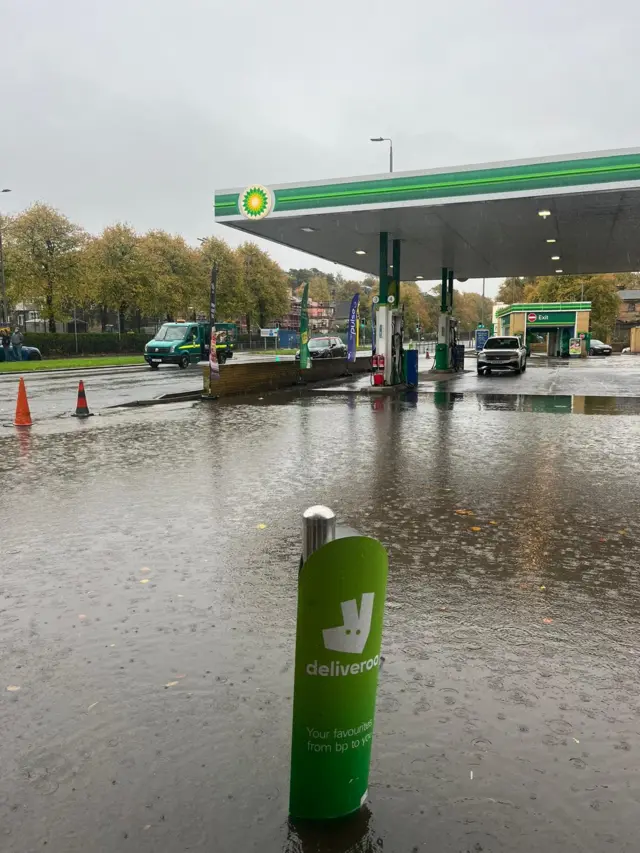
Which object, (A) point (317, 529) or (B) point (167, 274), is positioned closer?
(A) point (317, 529)

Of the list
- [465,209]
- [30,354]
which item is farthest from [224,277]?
[465,209]

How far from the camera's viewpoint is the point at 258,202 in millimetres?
18672

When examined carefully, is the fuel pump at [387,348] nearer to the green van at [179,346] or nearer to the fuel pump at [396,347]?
the fuel pump at [396,347]

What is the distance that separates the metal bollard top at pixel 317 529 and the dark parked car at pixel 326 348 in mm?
Answer: 39870

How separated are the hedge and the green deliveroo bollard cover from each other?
161 ft

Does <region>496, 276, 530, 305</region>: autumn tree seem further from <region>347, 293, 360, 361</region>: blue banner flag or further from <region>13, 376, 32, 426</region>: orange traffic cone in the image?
<region>13, 376, 32, 426</region>: orange traffic cone

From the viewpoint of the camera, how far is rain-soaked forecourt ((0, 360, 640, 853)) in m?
2.36

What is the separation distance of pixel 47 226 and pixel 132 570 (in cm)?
4917

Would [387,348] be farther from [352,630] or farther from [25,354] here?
[25,354]

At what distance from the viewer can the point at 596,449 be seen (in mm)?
10383

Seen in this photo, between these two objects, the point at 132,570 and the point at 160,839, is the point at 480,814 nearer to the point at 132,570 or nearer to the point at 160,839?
the point at 160,839

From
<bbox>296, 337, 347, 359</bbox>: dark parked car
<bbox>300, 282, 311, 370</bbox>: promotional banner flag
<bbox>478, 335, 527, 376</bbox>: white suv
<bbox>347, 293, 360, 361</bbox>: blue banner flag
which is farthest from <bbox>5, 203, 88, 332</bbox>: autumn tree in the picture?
<bbox>478, 335, 527, 376</bbox>: white suv

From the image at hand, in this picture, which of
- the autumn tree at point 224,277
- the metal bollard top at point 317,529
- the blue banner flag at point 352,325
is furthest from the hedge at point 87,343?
the metal bollard top at point 317,529

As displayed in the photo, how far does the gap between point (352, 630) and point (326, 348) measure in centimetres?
4084
